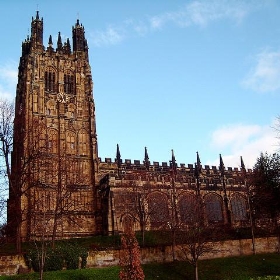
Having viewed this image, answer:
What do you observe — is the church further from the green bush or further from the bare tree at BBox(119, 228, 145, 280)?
the bare tree at BBox(119, 228, 145, 280)

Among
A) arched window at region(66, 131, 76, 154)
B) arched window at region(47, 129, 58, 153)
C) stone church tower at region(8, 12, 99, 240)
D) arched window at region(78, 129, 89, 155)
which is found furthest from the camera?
arched window at region(78, 129, 89, 155)

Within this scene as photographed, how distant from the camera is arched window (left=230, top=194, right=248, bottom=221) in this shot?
59.2 metres

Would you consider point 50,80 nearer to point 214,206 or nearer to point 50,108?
point 50,108

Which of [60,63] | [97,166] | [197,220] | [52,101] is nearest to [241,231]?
[197,220]

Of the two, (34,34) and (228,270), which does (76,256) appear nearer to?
(228,270)

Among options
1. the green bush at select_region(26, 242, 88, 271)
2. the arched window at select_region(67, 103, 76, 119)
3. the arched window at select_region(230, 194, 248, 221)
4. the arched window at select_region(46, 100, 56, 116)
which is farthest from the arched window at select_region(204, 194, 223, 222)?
the green bush at select_region(26, 242, 88, 271)

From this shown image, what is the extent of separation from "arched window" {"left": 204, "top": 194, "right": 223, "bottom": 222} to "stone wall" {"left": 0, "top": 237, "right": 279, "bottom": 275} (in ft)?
64.2

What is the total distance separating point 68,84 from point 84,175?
1565cm

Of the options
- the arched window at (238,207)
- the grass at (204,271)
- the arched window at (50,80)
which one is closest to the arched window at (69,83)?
the arched window at (50,80)

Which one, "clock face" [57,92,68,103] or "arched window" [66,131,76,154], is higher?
"clock face" [57,92,68,103]

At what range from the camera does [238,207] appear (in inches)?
2351

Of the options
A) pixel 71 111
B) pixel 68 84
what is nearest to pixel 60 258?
pixel 71 111

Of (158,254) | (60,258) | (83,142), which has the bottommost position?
(158,254)

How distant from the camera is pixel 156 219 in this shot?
51.3 m
